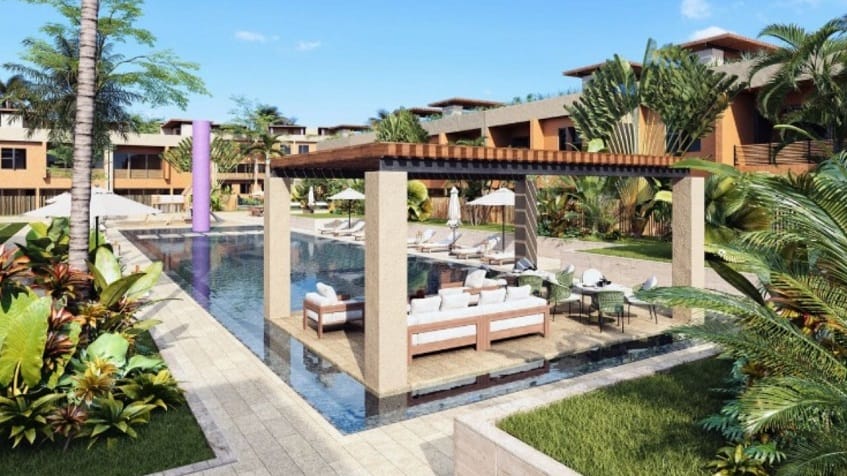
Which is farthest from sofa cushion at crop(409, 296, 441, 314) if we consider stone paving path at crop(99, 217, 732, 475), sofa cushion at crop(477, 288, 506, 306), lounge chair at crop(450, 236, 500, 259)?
Result: lounge chair at crop(450, 236, 500, 259)

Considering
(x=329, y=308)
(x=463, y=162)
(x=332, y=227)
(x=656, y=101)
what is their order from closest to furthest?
(x=463, y=162) < (x=329, y=308) < (x=656, y=101) < (x=332, y=227)

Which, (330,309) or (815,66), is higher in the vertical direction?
(815,66)

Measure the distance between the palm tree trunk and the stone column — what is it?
47.0 ft

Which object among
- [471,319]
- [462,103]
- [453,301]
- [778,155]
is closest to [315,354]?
[453,301]

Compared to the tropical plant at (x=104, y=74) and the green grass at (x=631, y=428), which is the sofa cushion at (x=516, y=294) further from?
the tropical plant at (x=104, y=74)

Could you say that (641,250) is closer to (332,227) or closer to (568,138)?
(568,138)

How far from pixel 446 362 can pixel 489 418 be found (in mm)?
3885

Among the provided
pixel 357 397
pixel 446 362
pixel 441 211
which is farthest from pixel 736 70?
pixel 357 397

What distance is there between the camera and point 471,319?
34.5ft

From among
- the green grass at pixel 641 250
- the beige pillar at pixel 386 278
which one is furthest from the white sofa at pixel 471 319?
the green grass at pixel 641 250

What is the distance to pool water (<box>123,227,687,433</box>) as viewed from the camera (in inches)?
327

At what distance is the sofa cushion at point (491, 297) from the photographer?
1089cm

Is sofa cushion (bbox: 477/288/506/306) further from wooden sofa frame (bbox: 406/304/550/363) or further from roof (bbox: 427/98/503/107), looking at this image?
roof (bbox: 427/98/503/107)

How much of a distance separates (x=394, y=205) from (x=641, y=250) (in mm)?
14603
